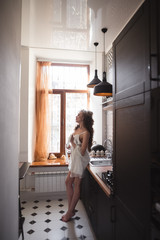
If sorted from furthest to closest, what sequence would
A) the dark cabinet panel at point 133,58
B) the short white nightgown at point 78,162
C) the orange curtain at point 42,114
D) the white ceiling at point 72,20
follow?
the orange curtain at point 42,114
the short white nightgown at point 78,162
the white ceiling at point 72,20
the dark cabinet panel at point 133,58

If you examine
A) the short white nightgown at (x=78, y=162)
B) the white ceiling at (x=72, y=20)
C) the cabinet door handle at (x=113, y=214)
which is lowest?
the cabinet door handle at (x=113, y=214)

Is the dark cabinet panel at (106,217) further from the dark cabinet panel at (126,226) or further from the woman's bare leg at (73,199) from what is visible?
the woman's bare leg at (73,199)

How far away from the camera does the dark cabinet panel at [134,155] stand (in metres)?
0.85

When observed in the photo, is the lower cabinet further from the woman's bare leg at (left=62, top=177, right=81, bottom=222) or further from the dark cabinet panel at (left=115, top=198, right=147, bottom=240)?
the woman's bare leg at (left=62, top=177, right=81, bottom=222)

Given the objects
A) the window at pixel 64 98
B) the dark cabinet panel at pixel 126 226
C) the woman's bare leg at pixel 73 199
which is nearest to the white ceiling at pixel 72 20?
the window at pixel 64 98

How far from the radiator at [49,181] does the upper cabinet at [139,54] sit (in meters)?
2.48

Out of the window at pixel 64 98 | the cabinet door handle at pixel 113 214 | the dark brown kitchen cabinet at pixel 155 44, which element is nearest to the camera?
the dark brown kitchen cabinet at pixel 155 44

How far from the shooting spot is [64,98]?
151 inches

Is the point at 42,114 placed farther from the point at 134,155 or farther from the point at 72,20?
the point at 134,155

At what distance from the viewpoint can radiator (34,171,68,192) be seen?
3176 mm

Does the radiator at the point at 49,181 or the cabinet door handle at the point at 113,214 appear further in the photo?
the radiator at the point at 49,181

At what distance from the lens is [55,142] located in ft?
12.5

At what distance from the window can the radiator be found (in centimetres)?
65

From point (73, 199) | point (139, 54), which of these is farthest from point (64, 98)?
point (139, 54)
